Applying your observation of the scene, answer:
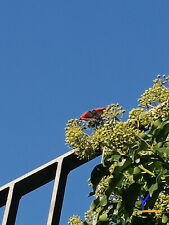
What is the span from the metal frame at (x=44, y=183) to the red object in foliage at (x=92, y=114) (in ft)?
1.54

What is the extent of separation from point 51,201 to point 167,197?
186 centimetres

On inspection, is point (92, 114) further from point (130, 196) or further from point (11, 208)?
point (130, 196)

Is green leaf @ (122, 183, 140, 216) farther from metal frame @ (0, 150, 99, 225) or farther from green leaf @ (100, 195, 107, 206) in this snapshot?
metal frame @ (0, 150, 99, 225)

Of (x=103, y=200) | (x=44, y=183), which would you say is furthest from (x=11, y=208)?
(x=103, y=200)

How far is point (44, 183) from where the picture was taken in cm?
579

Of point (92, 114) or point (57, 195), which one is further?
point (57, 195)

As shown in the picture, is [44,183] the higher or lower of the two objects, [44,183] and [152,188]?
the higher

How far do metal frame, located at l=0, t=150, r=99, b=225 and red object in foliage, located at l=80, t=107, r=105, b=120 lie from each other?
47 cm

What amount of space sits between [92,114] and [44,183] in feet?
4.26

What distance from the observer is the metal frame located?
5.18 meters

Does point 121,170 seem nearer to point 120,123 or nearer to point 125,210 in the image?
point 125,210

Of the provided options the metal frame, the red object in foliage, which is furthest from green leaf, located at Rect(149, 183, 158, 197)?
the metal frame

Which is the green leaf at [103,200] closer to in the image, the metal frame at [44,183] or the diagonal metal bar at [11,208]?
the metal frame at [44,183]

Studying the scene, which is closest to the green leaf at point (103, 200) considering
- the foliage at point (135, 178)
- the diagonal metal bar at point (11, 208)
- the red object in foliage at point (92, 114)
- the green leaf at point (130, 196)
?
the foliage at point (135, 178)
